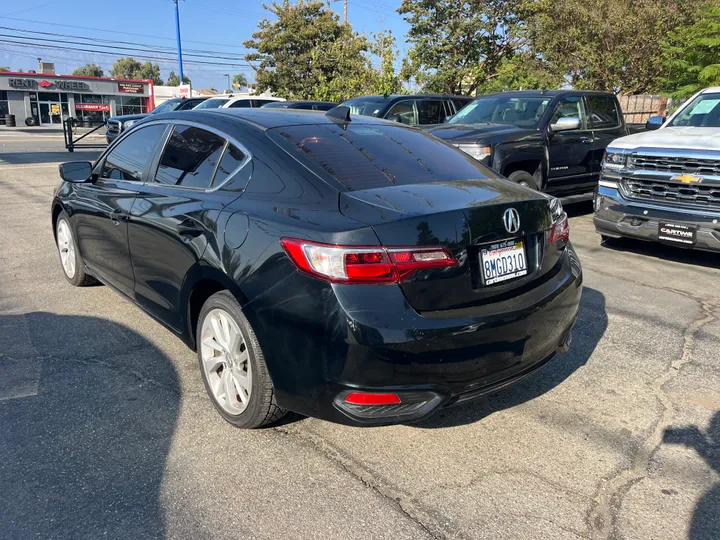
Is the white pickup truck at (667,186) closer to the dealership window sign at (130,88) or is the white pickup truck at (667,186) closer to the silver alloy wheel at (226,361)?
the silver alloy wheel at (226,361)

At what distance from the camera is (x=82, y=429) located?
319 cm

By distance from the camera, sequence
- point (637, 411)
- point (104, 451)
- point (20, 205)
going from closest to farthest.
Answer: point (104, 451) → point (637, 411) → point (20, 205)

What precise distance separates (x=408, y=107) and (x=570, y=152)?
14.6 ft

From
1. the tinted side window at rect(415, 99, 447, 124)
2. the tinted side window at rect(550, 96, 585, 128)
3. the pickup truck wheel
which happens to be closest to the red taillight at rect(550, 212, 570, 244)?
the pickup truck wheel

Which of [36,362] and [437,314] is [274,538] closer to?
[437,314]

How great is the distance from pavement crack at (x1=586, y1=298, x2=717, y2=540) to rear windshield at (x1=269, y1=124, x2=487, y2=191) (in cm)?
172

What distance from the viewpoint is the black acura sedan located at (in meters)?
2.59

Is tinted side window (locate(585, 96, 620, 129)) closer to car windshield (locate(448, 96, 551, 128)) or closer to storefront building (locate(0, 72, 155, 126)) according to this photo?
car windshield (locate(448, 96, 551, 128))

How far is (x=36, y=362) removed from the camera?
13.1 feet

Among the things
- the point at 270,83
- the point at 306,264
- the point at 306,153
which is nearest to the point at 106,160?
the point at 306,153

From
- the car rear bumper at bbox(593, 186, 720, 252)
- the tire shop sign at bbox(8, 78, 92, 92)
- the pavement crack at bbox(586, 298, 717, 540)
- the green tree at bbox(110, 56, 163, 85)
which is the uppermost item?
the green tree at bbox(110, 56, 163, 85)

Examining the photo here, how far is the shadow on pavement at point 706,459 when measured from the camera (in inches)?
98.2

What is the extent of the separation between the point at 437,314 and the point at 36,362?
2862mm

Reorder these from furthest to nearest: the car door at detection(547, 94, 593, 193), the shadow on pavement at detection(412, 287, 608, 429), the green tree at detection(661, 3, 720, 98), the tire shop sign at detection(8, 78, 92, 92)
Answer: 1. the tire shop sign at detection(8, 78, 92, 92)
2. the green tree at detection(661, 3, 720, 98)
3. the car door at detection(547, 94, 593, 193)
4. the shadow on pavement at detection(412, 287, 608, 429)
